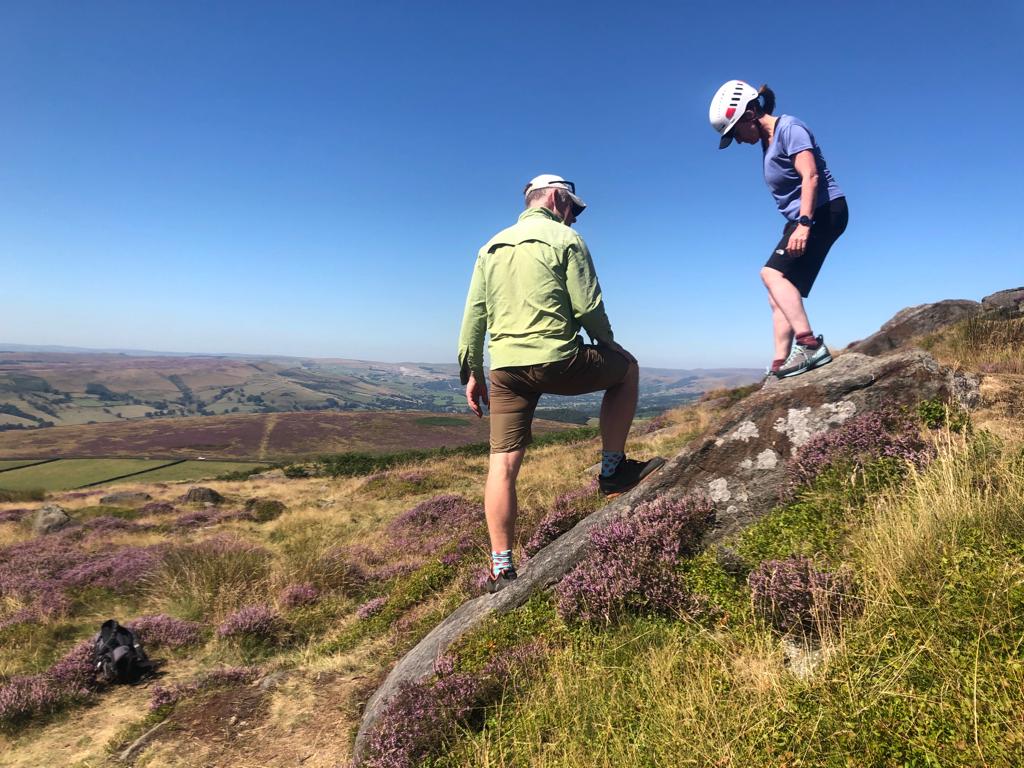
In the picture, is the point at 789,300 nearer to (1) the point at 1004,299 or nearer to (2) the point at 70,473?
(1) the point at 1004,299

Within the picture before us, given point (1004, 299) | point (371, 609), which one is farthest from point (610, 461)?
point (1004, 299)

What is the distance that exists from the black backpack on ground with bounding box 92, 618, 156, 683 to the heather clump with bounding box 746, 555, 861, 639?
6991 millimetres

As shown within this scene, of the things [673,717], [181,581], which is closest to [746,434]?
[673,717]

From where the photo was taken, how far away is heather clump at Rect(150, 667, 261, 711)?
5.24 metres

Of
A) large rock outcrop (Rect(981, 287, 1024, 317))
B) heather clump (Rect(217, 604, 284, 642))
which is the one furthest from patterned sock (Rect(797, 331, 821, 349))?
large rock outcrop (Rect(981, 287, 1024, 317))

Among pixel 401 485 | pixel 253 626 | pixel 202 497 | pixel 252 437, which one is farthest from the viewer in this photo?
pixel 252 437

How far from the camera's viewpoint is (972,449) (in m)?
3.79

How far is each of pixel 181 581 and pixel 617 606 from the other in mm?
8671

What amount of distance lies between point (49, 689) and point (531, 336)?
21.5 ft

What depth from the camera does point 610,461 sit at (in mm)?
4902

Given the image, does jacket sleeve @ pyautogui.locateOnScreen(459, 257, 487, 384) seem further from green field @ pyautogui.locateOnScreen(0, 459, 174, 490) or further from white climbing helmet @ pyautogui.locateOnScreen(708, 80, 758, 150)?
green field @ pyautogui.locateOnScreen(0, 459, 174, 490)

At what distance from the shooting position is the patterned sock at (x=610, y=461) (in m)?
4.86

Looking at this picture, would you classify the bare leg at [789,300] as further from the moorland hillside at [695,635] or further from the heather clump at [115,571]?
the heather clump at [115,571]

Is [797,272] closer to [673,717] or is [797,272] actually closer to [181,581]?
[673,717]
